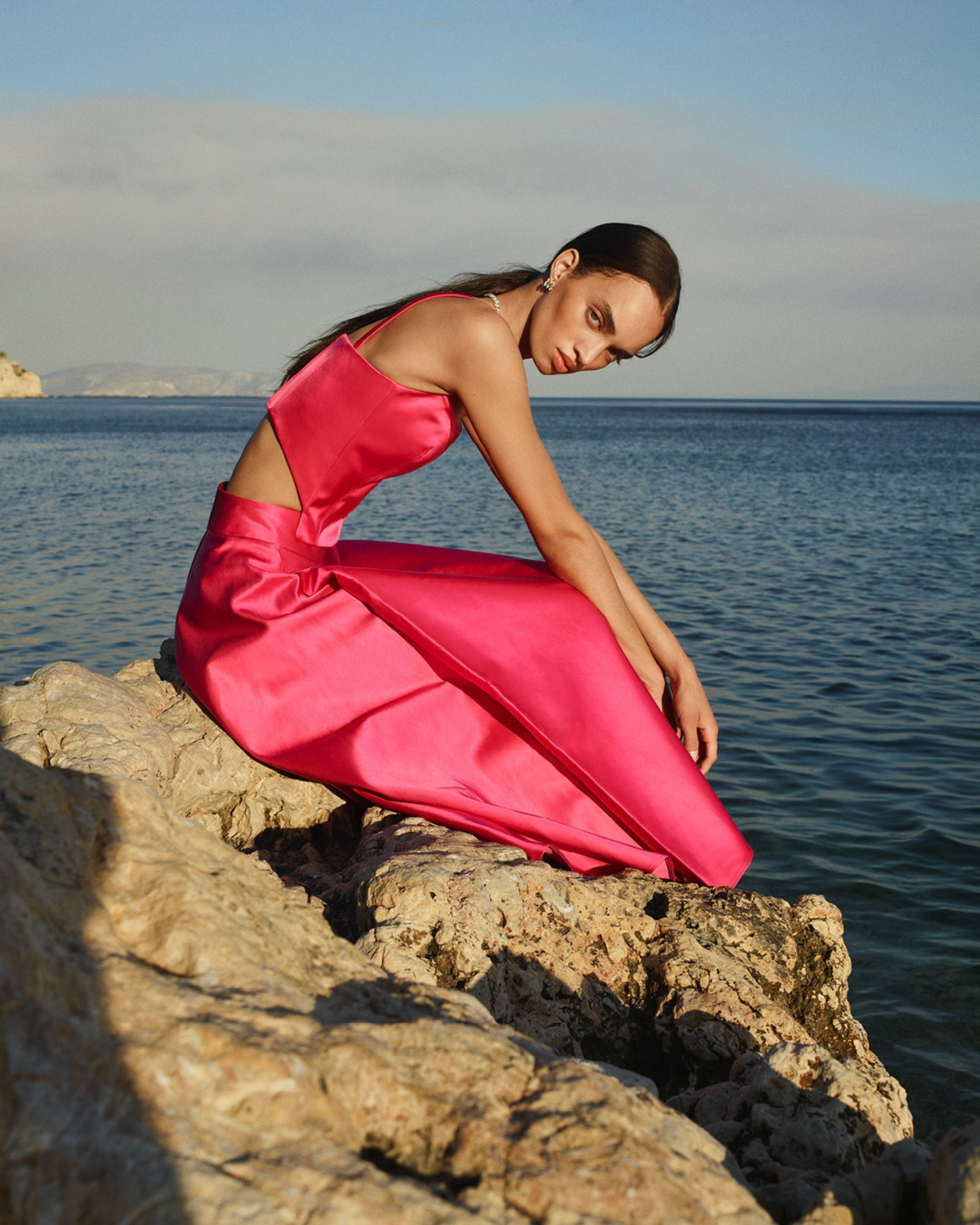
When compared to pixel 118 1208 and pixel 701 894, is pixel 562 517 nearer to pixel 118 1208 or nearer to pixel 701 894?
pixel 701 894

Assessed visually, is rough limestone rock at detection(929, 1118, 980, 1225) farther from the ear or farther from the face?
the ear

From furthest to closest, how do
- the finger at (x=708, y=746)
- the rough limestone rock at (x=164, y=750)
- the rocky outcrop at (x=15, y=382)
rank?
the rocky outcrop at (x=15, y=382) < the finger at (x=708, y=746) < the rough limestone rock at (x=164, y=750)

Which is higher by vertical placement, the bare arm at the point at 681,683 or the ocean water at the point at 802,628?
the bare arm at the point at 681,683

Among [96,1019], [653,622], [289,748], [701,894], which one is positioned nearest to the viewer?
[96,1019]

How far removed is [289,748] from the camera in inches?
121

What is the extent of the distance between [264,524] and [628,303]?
4.34ft

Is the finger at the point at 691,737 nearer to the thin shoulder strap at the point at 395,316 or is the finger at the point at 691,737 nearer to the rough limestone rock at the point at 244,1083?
the thin shoulder strap at the point at 395,316

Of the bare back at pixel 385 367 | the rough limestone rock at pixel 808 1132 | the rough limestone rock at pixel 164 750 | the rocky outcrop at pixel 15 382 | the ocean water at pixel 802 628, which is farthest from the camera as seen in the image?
the rocky outcrop at pixel 15 382

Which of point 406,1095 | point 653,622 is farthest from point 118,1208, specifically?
point 653,622

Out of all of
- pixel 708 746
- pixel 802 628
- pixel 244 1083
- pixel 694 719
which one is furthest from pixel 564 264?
pixel 802 628

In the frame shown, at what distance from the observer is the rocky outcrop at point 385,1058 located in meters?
1.14

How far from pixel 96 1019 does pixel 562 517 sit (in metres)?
2.17

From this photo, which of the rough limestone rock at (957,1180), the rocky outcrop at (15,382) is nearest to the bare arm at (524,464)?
the rough limestone rock at (957,1180)

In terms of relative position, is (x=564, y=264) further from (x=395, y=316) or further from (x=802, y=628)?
(x=802, y=628)
